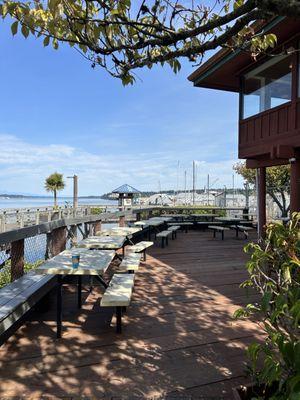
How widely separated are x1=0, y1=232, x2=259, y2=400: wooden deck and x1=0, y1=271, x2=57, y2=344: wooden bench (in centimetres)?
29

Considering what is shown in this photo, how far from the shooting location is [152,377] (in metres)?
2.63

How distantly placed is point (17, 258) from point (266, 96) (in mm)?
7283

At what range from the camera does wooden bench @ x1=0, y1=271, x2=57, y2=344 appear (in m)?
2.91

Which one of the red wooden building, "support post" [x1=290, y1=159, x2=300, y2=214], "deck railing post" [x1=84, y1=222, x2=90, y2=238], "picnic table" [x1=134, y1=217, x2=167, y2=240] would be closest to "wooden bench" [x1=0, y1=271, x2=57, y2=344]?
"deck railing post" [x1=84, y1=222, x2=90, y2=238]

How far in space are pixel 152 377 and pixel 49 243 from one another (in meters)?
2.91

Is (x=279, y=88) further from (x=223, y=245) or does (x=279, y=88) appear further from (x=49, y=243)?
(x=49, y=243)

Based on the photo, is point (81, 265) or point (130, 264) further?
point (130, 264)

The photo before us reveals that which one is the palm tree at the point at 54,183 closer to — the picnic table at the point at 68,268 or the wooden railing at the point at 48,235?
the wooden railing at the point at 48,235

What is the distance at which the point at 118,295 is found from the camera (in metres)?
3.45

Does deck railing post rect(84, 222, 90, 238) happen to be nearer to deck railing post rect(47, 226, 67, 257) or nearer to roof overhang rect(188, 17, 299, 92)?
deck railing post rect(47, 226, 67, 257)

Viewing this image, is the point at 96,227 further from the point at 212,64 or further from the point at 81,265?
the point at 212,64

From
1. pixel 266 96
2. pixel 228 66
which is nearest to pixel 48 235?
pixel 266 96

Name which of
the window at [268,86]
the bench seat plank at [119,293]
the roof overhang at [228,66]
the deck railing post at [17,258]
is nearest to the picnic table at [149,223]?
the window at [268,86]

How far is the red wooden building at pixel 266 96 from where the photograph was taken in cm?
743
